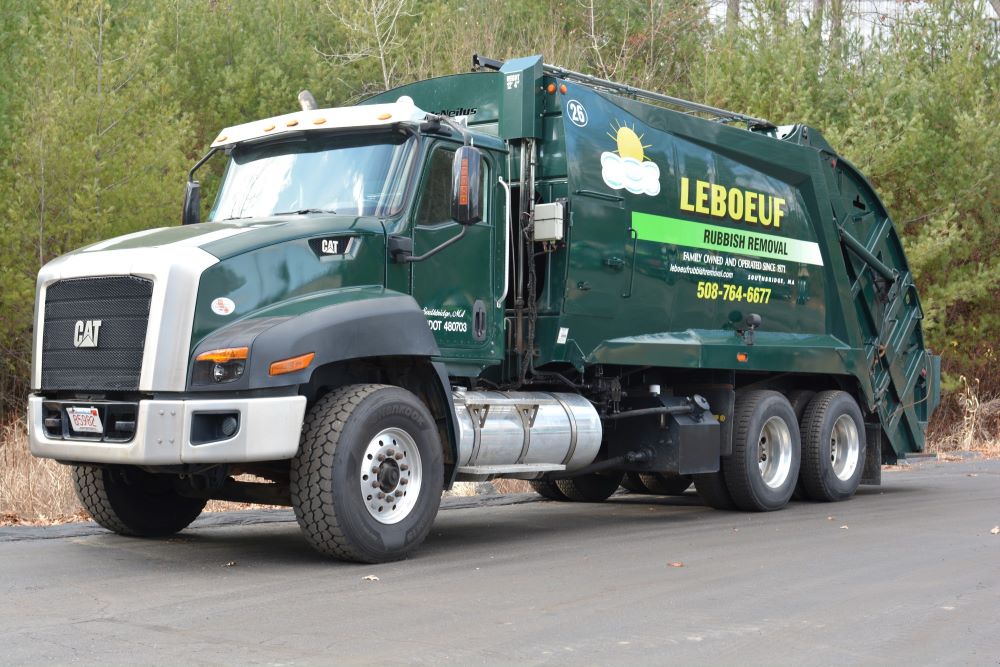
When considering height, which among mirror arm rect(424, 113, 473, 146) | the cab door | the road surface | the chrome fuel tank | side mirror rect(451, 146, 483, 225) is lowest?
the road surface

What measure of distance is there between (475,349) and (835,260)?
5129 mm

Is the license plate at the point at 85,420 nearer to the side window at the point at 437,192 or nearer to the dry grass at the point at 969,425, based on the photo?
the side window at the point at 437,192

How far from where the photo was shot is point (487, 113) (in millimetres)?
9875

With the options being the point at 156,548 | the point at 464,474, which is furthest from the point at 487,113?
the point at 156,548

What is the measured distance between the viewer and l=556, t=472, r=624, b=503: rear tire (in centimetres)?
1236

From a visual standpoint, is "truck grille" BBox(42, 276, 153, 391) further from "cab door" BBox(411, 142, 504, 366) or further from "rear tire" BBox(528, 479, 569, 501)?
"rear tire" BBox(528, 479, 569, 501)

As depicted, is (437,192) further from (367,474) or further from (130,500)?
(130,500)

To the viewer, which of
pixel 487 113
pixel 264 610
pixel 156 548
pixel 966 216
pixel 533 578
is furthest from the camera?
pixel 966 216

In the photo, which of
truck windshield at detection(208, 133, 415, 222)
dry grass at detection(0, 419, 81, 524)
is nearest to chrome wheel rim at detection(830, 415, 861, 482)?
truck windshield at detection(208, 133, 415, 222)

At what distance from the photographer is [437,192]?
852 cm

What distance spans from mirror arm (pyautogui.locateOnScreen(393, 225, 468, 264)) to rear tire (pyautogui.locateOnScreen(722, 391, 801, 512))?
3881 millimetres

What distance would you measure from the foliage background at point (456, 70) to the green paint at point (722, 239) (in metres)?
7.91

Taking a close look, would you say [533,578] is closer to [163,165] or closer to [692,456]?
[692,456]

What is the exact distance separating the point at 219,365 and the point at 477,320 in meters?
2.31
